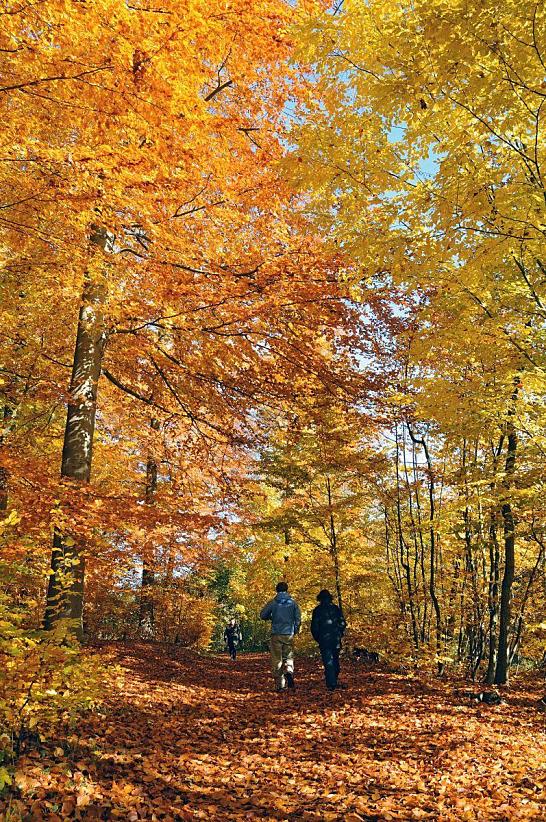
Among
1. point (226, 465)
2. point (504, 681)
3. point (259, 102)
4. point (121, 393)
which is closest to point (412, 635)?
point (504, 681)

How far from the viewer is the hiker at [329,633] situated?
331 inches

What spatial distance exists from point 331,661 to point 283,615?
4.16ft

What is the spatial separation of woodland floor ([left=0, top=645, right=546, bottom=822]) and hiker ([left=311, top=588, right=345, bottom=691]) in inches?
15.0

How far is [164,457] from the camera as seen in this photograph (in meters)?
11.1

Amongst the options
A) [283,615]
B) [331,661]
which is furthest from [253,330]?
[331,661]

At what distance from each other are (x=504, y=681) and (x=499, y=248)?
904 centimetres

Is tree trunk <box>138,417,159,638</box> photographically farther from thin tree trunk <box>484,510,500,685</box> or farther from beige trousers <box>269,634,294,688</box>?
thin tree trunk <box>484,510,500,685</box>

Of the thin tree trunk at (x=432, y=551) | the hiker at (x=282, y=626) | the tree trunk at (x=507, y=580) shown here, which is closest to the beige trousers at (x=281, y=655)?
the hiker at (x=282, y=626)

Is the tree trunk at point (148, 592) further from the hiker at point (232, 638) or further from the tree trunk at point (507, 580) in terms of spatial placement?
the tree trunk at point (507, 580)

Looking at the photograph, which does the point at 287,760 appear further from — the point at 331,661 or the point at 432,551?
the point at 432,551

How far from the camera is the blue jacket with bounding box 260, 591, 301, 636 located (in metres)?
8.16

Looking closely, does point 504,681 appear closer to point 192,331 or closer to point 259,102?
point 192,331

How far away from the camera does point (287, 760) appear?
5039mm

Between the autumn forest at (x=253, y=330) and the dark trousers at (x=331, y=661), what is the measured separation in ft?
1.66
